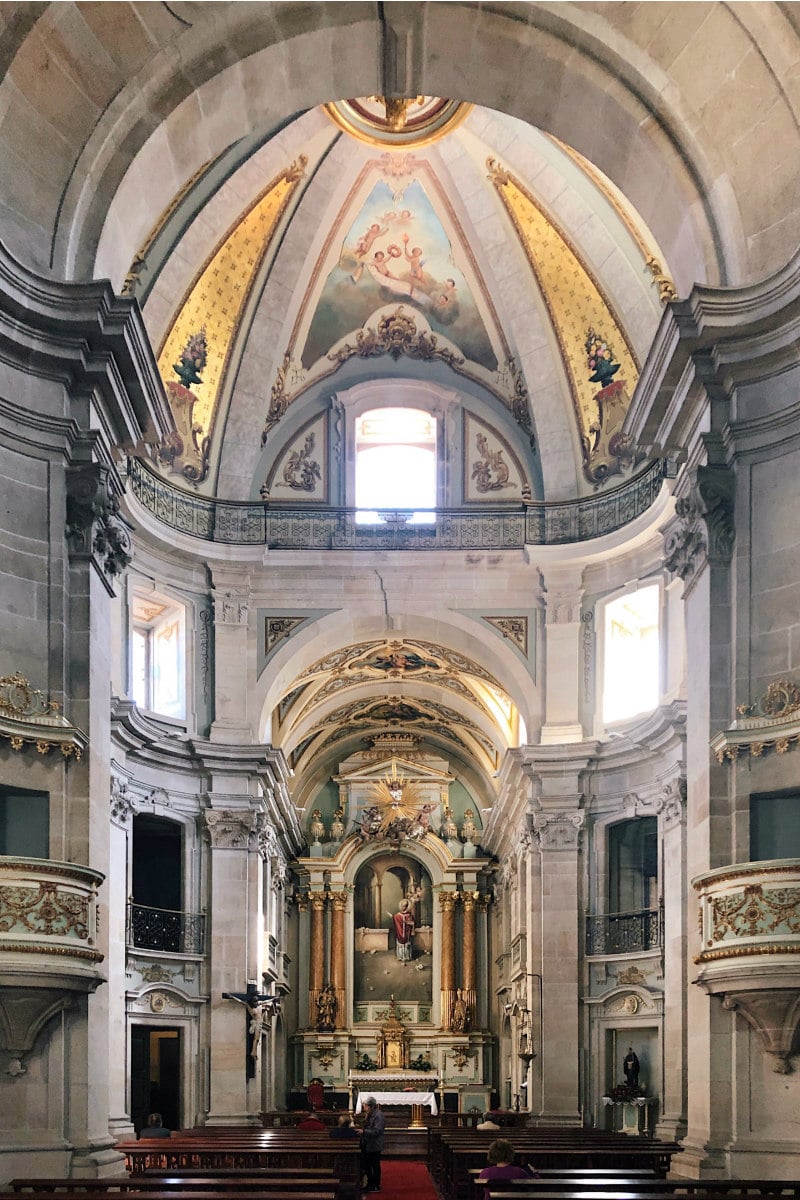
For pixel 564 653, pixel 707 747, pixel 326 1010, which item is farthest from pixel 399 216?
pixel 326 1010

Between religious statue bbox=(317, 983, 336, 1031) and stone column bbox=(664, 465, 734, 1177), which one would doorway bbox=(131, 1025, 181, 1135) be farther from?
stone column bbox=(664, 465, 734, 1177)

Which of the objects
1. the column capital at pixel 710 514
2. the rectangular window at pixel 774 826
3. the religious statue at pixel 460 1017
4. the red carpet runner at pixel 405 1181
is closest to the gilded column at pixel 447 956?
the religious statue at pixel 460 1017

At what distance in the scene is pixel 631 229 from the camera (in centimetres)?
2205

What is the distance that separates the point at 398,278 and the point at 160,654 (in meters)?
7.22

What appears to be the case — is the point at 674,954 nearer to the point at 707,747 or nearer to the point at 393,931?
the point at 707,747

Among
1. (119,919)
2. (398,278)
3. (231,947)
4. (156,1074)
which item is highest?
(398,278)

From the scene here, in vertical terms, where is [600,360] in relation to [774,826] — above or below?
above

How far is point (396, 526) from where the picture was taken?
84.3 ft

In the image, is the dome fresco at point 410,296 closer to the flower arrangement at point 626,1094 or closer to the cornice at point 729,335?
the cornice at point 729,335

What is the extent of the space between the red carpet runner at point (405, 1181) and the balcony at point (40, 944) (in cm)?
811

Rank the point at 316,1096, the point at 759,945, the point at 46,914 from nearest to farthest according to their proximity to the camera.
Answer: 1. the point at 759,945
2. the point at 46,914
3. the point at 316,1096

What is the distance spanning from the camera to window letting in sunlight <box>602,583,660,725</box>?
977 inches

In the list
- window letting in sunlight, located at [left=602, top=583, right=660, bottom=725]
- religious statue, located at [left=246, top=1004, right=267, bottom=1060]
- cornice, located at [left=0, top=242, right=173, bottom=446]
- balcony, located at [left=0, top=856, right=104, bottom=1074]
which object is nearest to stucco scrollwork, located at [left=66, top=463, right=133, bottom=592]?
cornice, located at [left=0, top=242, right=173, bottom=446]

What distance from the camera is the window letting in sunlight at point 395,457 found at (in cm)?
2647
